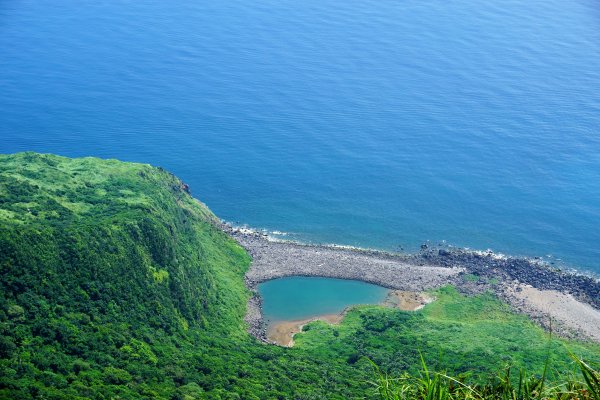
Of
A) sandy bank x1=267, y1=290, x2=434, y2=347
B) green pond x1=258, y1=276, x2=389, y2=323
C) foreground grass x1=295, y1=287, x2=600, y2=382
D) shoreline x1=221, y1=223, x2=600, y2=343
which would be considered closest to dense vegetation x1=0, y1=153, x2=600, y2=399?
foreground grass x1=295, y1=287, x2=600, y2=382

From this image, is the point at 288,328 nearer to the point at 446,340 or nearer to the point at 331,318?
the point at 331,318

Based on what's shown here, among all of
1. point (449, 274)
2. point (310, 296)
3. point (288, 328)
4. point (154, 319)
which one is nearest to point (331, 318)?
point (288, 328)

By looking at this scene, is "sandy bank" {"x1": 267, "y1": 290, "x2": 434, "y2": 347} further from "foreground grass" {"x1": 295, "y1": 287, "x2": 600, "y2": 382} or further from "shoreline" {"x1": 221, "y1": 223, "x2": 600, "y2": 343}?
"shoreline" {"x1": 221, "y1": 223, "x2": 600, "y2": 343}

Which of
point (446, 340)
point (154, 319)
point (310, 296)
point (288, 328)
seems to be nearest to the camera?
point (154, 319)

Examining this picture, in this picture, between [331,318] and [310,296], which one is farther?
[310,296]

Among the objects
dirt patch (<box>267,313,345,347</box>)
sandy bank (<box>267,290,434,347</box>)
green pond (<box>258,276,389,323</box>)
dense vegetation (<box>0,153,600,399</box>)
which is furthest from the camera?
green pond (<box>258,276,389,323</box>)

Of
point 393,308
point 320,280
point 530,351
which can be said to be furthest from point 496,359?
point 320,280

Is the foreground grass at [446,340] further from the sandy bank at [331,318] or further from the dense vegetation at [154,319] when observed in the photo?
the sandy bank at [331,318]
